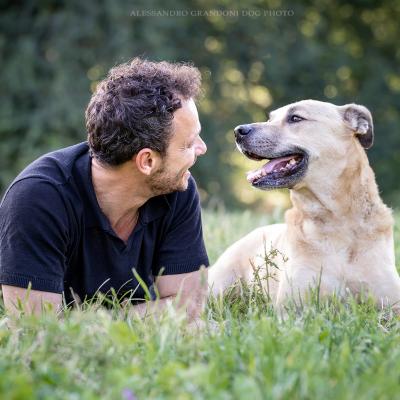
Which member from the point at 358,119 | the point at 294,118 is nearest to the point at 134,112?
the point at 294,118

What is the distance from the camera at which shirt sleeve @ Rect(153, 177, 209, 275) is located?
368 centimetres

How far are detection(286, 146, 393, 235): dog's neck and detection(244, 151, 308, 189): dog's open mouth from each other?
0.11 metres

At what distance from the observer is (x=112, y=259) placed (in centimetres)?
355

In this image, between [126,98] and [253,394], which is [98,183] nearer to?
[126,98]

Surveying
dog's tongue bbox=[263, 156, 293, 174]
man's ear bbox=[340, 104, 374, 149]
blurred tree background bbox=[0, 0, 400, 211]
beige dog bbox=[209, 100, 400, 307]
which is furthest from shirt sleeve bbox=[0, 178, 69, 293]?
blurred tree background bbox=[0, 0, 400, 211]

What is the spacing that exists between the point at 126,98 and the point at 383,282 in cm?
167

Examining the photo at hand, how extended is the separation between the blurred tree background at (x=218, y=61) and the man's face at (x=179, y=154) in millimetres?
11958

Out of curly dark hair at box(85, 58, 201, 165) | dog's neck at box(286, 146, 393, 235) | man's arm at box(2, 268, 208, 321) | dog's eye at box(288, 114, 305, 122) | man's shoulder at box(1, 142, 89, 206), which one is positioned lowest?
man's arm at box(2, 268, 208, 321)

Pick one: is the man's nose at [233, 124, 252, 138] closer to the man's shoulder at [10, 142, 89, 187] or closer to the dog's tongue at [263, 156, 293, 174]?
the dog's tongue at [263, 156, 293, 174]

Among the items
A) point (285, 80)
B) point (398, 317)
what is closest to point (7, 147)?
point (285, 80)

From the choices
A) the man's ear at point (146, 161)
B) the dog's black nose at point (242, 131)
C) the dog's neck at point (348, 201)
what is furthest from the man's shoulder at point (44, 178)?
the dog's neck at point (348, 201)

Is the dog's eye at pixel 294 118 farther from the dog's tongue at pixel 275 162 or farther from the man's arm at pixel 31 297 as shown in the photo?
the man's arm at pixel 31 297

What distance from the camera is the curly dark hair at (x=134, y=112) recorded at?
3359mm

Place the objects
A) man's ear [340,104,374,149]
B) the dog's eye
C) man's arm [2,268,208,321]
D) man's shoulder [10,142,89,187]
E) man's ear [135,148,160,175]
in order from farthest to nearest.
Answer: the dog's eye → man's ear [340,104,374,149] → man's ear [135,148,160,175] → man's shoulder [10,142,89,187] → man's arm [2,268,208,321]
